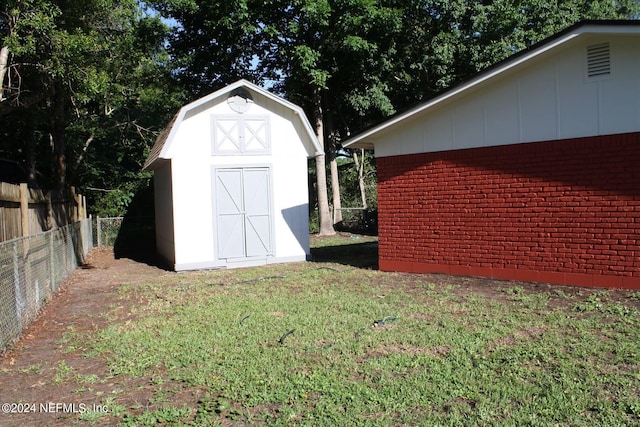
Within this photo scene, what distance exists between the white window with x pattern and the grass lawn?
4.98m

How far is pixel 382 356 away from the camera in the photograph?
549cm

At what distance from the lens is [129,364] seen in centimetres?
553

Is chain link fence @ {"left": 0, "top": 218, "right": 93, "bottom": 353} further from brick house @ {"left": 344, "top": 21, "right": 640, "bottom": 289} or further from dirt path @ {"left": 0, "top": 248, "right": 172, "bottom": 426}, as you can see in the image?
brick house @ {"left": 344, "top": 21, "right": 640, "bottom": 289}

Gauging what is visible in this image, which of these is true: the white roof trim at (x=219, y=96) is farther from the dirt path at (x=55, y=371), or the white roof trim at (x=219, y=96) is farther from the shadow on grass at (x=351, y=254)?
the dirt path at (x=55, y=371)

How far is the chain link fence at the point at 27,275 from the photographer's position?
6.12m

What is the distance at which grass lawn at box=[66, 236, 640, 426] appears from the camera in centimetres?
419

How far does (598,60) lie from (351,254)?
8753 mm

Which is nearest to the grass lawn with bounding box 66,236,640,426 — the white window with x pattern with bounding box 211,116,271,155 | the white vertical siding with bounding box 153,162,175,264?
the white vertical siding with bounding box 153,162,175,264

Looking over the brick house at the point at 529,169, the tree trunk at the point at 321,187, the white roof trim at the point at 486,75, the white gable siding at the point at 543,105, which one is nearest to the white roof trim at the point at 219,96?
the white roof trim at the point at 486,75

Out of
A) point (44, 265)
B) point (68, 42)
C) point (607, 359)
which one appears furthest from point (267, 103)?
point (607, 359)

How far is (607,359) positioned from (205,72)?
72.4ft

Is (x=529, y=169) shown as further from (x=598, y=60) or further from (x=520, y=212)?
(x=598, y=60)

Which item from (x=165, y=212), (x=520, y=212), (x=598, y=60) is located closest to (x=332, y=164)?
(x=165, y=212)

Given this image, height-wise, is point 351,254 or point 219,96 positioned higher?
point 219,96
